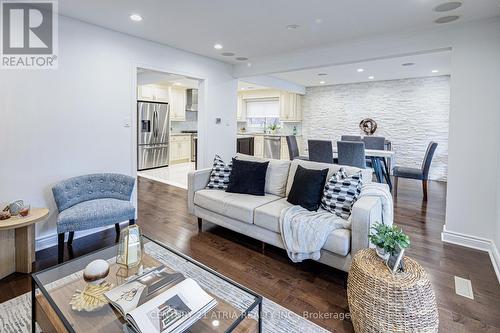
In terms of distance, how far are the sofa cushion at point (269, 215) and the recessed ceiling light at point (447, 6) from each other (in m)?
2.42

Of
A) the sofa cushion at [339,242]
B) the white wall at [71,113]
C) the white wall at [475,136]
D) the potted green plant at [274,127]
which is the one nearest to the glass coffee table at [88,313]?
the sofa cushion at [339,242]

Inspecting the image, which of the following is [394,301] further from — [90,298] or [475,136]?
[475,136]

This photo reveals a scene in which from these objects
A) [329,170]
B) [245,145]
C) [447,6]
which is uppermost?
[447,6]

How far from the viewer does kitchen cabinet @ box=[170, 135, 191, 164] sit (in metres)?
8.72

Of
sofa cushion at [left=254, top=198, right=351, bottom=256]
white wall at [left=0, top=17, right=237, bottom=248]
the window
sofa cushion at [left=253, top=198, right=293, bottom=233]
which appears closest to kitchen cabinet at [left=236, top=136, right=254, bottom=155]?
the window

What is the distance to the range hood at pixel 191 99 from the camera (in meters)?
8.96

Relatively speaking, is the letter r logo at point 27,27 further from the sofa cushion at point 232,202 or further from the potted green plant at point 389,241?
the potted green plant at point 389,241

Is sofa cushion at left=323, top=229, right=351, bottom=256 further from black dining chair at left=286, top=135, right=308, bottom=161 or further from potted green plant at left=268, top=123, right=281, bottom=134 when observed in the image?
potted green plant at left=268, top=123, right=281, bottom=134

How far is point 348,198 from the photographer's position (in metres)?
2.50

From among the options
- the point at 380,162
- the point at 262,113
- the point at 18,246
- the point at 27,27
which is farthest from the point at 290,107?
the point at 18,246

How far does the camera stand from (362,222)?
2117 mm

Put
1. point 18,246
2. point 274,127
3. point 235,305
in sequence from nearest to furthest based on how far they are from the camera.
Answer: point 235,305 < point 18,246 < point 274,127

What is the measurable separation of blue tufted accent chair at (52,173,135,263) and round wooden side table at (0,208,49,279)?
0.70 feet

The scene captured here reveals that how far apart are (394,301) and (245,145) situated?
24.5 ft
